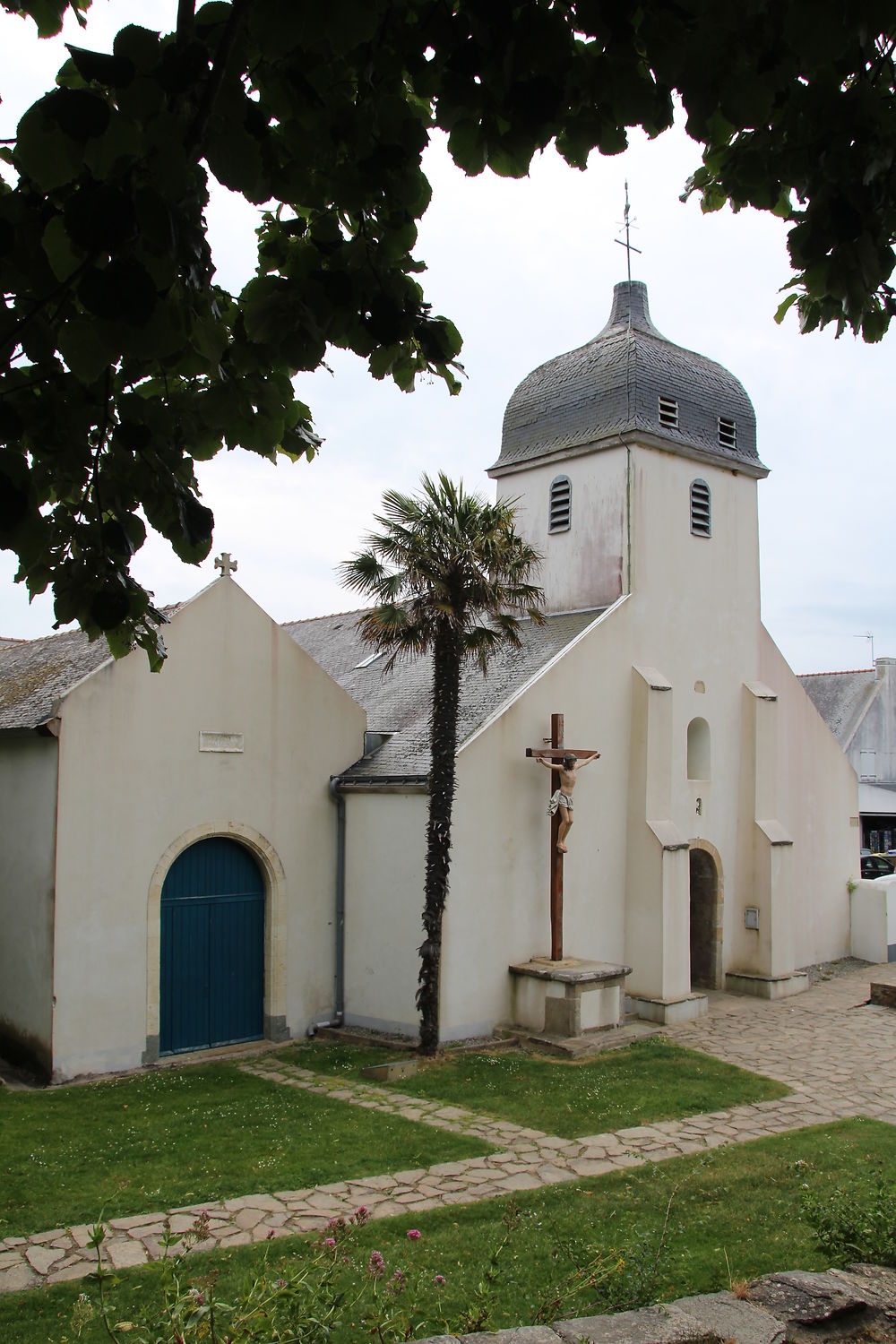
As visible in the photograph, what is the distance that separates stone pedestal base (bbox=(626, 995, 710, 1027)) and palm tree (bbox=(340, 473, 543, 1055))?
164 inches

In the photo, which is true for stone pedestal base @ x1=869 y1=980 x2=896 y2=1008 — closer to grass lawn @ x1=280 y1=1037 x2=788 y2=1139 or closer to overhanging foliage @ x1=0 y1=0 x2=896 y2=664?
grass lawn @ x1=280 y1=1037 x2=788 y2=1139

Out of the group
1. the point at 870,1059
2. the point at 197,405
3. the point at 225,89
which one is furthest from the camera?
the point at 870,1059

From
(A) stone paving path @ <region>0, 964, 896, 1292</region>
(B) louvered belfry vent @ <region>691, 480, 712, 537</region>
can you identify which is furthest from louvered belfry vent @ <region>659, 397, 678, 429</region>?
(A) stone paving path @ <region>0, 964, 896, 1292</region>

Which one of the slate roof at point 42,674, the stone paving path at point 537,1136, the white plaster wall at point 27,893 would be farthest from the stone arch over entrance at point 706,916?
the white plaster wall at point 27,893

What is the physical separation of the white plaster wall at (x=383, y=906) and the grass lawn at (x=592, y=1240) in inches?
232

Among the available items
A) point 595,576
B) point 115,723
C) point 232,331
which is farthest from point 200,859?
point 232,331

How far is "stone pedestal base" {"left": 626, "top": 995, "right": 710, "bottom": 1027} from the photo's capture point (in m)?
16.4

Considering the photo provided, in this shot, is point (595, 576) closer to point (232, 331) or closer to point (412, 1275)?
point (412, 1275)

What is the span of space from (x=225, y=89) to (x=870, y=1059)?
1473 cm

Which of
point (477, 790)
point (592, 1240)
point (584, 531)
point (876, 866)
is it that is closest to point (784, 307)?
point (592, 1240)

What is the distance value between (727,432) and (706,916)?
8897 millimetres

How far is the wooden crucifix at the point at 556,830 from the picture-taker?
15750mm

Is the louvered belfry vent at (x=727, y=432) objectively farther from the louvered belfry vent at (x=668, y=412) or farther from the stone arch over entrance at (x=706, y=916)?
the stone arch over entrance at (x=706, y=916)

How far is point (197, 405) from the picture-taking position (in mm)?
3588
